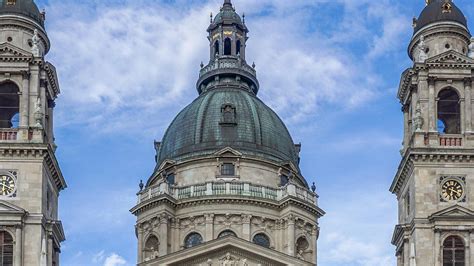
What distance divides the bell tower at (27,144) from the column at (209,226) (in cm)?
1680

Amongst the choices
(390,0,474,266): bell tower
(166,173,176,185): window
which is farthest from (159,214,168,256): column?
(390,0,474,266): bell tower

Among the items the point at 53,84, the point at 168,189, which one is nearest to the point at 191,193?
the point at 168,189

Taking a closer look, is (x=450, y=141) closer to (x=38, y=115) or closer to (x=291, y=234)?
(x=291, y=234)

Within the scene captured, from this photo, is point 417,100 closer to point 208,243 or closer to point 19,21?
point 208,243

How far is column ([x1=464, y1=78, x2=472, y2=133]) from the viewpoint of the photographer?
3159 inches

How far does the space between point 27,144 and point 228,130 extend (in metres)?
27.6

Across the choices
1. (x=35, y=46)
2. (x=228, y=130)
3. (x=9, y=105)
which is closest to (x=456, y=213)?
(x=35, y=46)

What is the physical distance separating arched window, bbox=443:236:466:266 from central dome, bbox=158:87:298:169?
25688 mm

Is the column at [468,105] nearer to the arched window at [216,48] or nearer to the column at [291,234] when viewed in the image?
the column at [291,234]

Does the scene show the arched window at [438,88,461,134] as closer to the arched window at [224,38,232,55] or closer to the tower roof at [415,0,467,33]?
the tower roof at [415,0,467,33]

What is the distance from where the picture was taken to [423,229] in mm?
78188

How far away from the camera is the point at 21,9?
82125 millimetres

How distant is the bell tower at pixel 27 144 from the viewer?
77.2 m

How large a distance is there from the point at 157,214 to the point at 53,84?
64.0ft
